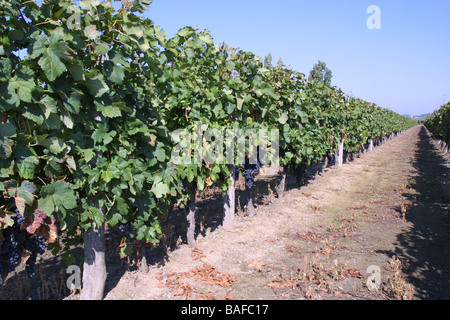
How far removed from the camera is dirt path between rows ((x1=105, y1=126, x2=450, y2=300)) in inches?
161

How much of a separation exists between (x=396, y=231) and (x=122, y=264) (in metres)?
5.25

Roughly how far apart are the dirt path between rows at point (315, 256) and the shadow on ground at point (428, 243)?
0.05 feet

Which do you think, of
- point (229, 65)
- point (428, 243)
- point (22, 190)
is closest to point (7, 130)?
point (22, 190)

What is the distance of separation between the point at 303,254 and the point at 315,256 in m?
0.21

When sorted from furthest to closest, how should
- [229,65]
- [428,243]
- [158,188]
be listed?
[428,243] < [229,65] < [158,188]

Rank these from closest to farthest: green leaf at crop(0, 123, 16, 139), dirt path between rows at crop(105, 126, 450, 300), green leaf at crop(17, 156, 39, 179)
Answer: green leaf at crop(0, 123, 16, 139) < green leaf at crop(17, 156, 39, 179) < dirt path between rows at crop(105, 126, 450, 300)

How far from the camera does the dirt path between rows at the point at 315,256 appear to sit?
4.10 m

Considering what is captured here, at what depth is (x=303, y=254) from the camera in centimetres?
527

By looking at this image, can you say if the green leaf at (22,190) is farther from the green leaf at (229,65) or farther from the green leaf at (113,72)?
the green leaf at (229,65)

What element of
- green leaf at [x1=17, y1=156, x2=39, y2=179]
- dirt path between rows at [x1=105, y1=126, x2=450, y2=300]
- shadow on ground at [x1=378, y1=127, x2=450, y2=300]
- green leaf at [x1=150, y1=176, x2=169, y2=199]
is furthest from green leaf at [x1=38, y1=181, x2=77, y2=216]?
shadow on ground at [x1=378, y1=127, x2=450, y2=300]

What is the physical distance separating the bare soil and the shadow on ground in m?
0.02

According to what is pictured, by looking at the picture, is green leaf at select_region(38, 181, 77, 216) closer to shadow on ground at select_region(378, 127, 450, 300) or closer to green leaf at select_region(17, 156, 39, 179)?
green leaf at select_region(17, 156, 39, 179)

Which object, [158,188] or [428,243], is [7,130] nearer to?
[158,188]
